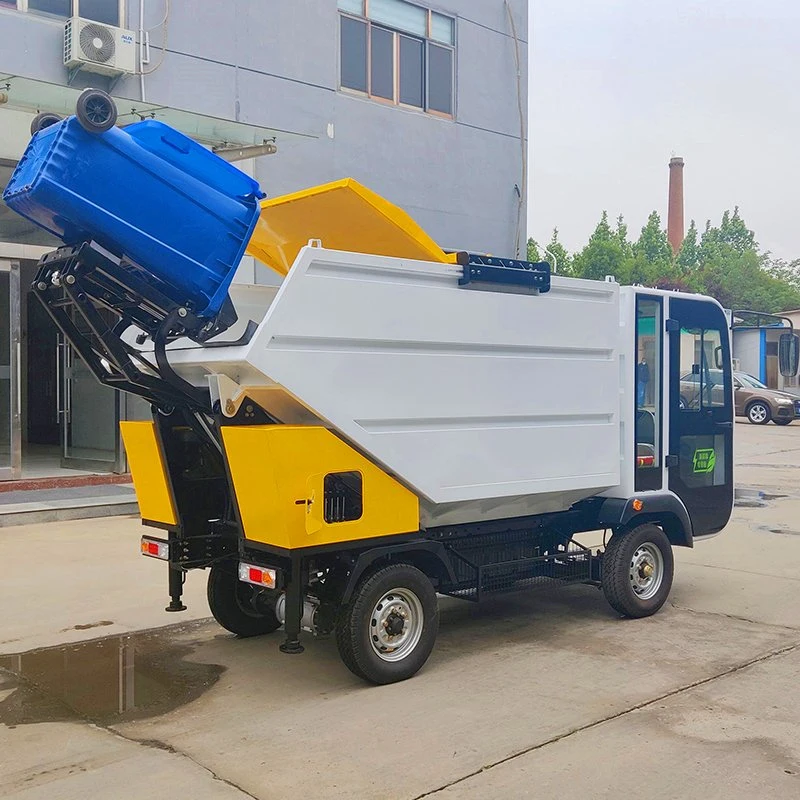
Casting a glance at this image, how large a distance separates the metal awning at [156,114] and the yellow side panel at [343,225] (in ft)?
20.7

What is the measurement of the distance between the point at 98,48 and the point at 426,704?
33.5ft

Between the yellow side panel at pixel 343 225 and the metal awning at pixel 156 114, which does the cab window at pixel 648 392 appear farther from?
the metal awning at pixel 156 114

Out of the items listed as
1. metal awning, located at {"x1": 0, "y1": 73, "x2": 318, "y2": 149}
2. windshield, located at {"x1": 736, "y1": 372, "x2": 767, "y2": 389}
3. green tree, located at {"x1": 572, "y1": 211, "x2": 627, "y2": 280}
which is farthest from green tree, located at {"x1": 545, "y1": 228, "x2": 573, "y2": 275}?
metal awning, located at {"x1": 0, "y1": 73, "x2": 318, "y2": 149}

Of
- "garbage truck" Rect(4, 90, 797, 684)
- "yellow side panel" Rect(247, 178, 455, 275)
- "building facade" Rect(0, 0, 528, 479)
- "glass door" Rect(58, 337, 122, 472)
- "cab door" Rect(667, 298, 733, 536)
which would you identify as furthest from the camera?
"glass door" Rect(58, 337, 122, 472)

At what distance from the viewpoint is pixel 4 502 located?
11273 mm

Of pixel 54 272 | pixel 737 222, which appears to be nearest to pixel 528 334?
pixel 54 272

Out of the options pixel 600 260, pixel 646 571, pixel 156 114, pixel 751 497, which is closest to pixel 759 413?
pixel 751 497

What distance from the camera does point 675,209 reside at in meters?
76.0

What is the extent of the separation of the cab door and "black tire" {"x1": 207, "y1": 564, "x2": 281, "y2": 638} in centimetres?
312

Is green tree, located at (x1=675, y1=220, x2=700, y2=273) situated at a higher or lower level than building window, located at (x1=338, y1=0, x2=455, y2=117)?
higher

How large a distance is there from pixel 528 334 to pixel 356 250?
1.23 metres

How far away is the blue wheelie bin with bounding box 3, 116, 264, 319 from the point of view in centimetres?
460

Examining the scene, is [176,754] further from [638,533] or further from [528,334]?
[638,533]

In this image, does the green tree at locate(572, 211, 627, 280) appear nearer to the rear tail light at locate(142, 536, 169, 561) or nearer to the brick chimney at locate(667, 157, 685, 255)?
the brick chimney at locate(667, 157, 685, 255)
